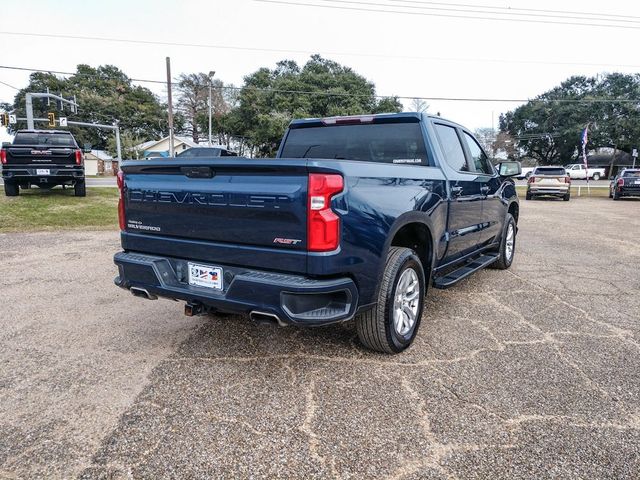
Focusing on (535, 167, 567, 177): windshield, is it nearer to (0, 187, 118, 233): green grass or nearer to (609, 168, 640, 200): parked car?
(609, 168, 640, 200): parked car

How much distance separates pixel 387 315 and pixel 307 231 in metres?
0.97

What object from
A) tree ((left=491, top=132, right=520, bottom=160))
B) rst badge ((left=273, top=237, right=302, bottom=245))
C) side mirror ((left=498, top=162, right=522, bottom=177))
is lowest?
rst badge ((left=273, top=237, right=302, bottom=245))

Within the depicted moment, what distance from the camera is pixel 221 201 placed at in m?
2.81

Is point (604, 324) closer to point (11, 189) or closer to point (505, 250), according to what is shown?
point (505, 250)

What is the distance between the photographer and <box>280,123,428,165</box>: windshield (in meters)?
4.00

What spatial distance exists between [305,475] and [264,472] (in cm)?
19

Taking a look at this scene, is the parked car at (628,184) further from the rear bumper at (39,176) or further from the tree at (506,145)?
the tree at (506,145)

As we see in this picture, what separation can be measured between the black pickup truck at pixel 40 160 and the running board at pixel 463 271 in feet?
38.6

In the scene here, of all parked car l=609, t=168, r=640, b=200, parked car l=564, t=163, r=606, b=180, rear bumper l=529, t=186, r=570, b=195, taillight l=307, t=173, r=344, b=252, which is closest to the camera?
taillight l=307, t=173, r=344, b=252

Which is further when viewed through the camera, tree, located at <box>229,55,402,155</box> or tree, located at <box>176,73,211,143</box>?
tree, located at <box>176,73,211,143</box>

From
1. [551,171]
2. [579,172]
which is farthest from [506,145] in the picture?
[551,171]

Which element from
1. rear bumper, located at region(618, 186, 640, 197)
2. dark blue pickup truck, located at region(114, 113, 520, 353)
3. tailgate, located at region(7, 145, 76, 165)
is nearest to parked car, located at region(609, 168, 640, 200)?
rear bumper, located at region(618, 186, 640, 197)

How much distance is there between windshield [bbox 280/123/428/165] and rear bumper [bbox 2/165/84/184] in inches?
418

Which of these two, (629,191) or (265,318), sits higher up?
(629,191)
